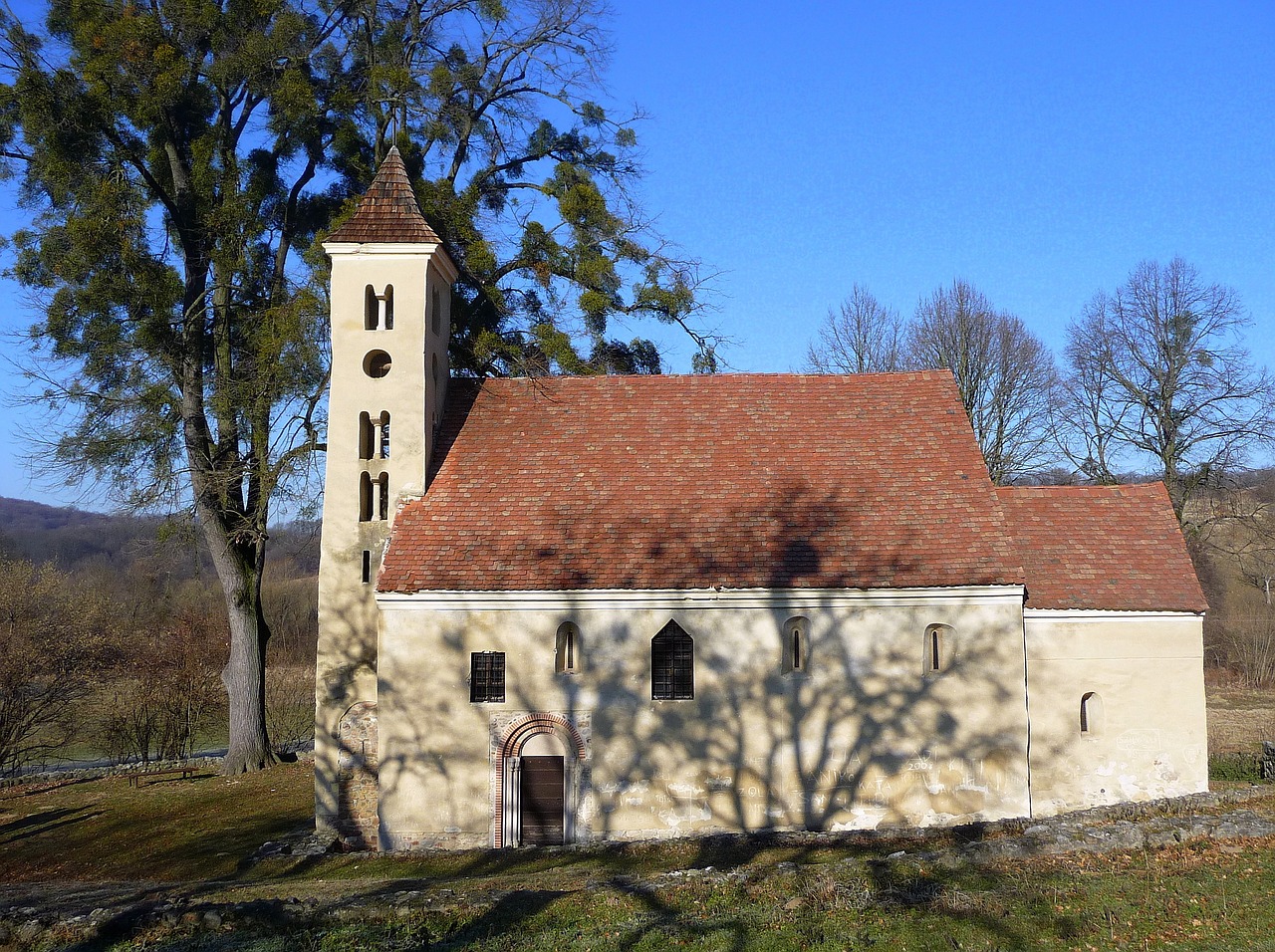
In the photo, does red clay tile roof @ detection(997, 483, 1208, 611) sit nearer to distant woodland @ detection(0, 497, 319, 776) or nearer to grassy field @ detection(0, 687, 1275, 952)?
grassy field @ detection(0, 687, 1275, 952)

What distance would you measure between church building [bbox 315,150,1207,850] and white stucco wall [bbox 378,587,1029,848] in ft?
0.13

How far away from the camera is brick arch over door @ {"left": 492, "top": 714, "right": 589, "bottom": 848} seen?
674 inches

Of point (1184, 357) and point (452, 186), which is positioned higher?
point (452, 186)

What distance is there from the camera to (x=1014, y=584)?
673 inches

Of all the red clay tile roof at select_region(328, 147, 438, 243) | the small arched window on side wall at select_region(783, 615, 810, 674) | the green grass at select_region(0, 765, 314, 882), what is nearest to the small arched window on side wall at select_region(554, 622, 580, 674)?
the small arched window on side wall at select_region(783, 615, 810, 674)

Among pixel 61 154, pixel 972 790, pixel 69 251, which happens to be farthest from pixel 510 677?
pixel 61 154

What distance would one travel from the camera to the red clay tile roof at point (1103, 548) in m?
17.9

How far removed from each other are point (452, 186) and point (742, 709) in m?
16.3

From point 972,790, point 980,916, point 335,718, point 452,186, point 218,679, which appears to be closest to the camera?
point 980,916

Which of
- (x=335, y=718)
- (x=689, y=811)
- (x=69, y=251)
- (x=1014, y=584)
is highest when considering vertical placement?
(x=69, y=251)

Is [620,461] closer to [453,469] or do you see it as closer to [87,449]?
[453,469]

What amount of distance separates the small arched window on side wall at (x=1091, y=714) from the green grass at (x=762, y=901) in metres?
3.25

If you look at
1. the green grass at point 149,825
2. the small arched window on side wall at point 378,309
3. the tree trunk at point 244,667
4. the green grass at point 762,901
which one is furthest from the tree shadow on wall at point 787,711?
the tree trunk at point 244,667

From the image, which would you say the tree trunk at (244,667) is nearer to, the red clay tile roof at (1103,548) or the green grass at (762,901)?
the green grass at (762,901)
